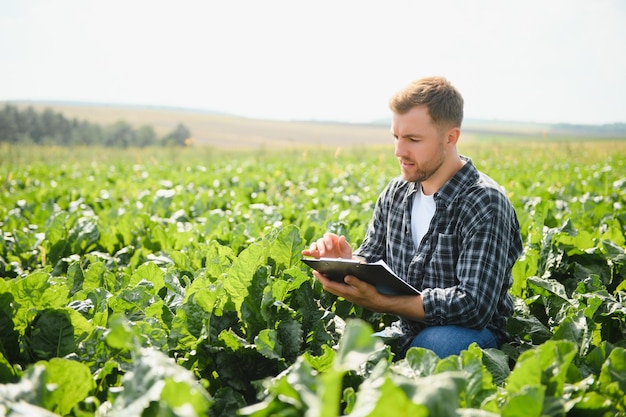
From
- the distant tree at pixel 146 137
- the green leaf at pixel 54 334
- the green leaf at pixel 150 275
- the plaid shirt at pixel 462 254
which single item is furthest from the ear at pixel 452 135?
the distant tree at pixel 146 137

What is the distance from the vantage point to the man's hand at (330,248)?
9.63 ft

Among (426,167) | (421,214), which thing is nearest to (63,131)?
(421,214)

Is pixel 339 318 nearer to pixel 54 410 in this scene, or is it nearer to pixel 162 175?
pixel 54 410

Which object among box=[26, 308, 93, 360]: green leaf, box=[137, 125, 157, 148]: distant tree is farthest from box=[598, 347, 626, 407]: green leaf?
box=[137, 125, 157, 148]: distant tree

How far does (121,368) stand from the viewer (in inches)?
70.1

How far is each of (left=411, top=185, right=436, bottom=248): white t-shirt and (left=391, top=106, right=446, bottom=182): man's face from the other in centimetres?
17

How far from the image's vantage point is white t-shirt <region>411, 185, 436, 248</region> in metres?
2.97

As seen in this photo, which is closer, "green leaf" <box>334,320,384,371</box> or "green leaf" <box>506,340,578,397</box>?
"green leaf" <box>334,320,384,371</box>

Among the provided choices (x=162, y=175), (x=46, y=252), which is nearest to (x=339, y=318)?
(x=46, y=252)

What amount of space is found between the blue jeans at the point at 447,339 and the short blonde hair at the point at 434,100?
1.04m

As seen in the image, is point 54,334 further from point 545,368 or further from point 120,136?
point 120,136

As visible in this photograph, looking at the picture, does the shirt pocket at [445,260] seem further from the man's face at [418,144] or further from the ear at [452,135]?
the ear at [452,135]

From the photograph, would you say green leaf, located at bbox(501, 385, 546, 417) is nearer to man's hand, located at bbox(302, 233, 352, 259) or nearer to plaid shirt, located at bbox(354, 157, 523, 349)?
plaid shirt, located at bbox(354, 157, 523, 349)

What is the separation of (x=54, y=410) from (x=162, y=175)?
37.1ft
